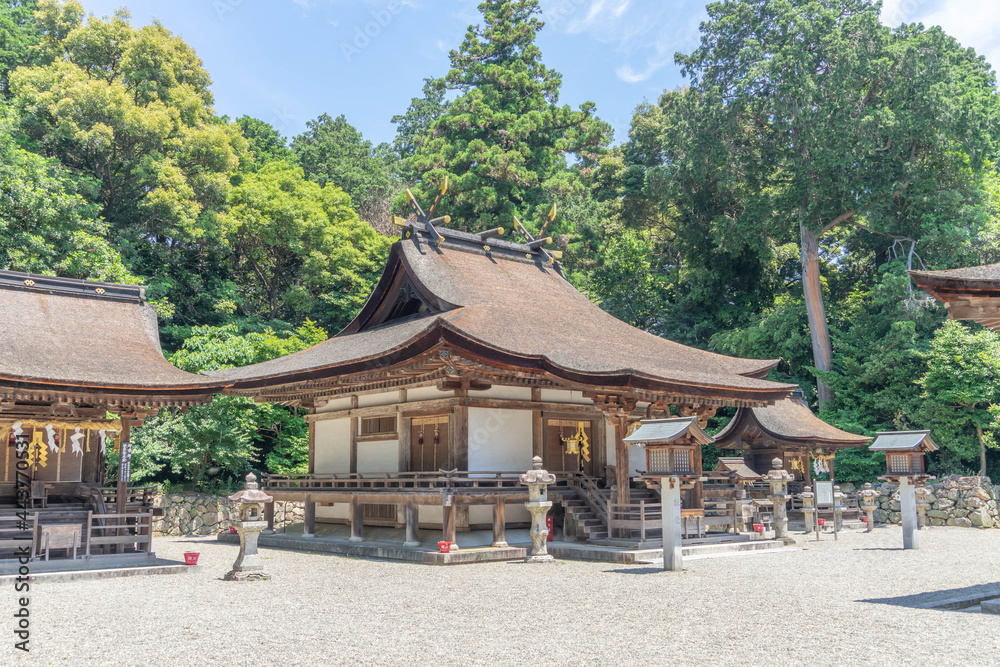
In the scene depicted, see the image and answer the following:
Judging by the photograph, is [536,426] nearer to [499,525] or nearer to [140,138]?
[499,525]

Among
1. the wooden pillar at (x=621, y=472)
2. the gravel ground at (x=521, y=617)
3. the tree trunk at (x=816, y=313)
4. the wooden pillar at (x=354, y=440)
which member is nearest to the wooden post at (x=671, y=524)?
the gravel ground at (x=521, y=617)

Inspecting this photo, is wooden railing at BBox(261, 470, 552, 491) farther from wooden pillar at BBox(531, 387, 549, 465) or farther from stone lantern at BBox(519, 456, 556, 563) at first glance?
wooden pillar at BBox(531, 387, 549, 465)

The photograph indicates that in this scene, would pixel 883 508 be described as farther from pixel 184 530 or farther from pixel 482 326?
pixel 184 530

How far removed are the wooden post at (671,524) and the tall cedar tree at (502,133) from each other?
26.3 metres

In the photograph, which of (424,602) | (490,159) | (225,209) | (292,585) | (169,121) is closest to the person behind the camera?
(424,602)

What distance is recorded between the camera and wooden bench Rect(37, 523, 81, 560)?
13852mm

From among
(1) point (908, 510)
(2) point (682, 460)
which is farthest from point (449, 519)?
(1) point (908, 510)

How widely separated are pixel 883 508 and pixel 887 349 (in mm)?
5933

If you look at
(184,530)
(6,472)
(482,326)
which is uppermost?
(482,326)

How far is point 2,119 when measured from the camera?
89.4 feet

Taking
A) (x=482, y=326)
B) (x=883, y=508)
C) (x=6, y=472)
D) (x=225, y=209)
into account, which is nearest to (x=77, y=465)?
(x=6, y=472)

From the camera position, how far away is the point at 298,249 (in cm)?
3541

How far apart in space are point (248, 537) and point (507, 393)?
292 inches

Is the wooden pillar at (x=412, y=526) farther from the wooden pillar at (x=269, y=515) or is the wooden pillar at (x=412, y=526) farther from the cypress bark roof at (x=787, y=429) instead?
the cypress bark roof at (x=787, y=429)
